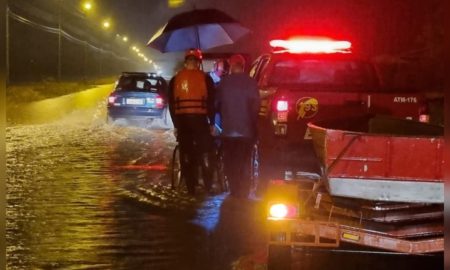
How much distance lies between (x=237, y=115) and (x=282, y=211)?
12.4 ft

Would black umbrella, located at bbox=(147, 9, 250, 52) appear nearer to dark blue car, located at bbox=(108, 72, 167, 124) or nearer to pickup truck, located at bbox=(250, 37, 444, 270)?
pickup truck, located at bbox=(250, 37, 444, 270)

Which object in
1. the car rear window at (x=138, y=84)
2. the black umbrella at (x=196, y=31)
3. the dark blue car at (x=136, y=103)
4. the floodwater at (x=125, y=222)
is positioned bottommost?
the floodwater at (x=125, y=222)

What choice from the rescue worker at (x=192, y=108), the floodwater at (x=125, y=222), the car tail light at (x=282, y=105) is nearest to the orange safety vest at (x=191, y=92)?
the rescue worker at (x=192, y=108)

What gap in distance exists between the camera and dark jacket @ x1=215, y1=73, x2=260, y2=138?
9.96 m

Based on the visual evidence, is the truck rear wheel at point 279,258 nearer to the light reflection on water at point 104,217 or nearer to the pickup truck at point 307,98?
the light reflection on water at point 104,217

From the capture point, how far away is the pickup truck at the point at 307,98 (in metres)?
9.39

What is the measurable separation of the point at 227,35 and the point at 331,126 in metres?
5.87

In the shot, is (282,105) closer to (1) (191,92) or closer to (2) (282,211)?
(1) (191,92)

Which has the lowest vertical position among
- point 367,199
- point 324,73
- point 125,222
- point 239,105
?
point 125,222

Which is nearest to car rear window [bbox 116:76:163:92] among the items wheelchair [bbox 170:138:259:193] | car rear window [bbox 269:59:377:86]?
wheelchair [bbox 170:138:259:193]

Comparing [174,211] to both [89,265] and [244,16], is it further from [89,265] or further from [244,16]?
[244,16]

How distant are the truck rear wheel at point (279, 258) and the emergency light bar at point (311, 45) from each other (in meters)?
4.80

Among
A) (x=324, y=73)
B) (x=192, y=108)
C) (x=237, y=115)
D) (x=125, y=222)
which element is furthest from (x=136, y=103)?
(x=125, y=222)

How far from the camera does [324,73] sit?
11.4 metres
